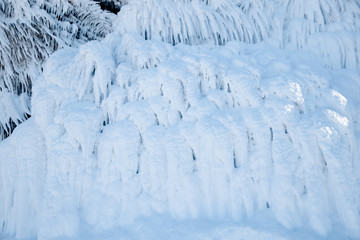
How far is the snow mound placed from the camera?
4066mm

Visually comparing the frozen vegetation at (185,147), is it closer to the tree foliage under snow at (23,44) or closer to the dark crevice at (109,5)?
the tree foliage under snow at (23,44)

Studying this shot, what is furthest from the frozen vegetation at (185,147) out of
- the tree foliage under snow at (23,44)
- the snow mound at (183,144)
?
the tree foliage under snow at (23,44)

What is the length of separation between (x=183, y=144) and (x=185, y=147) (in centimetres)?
5

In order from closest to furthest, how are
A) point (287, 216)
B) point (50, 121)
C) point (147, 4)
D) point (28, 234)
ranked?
point (287, 216)
point (28, 234)
point (50, 121)
point (147, 4)

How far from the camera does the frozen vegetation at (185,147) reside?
3.99 meters

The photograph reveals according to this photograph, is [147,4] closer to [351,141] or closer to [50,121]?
[50,121]

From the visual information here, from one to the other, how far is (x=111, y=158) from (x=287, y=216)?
92.7 inches

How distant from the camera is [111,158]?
14.8 feet

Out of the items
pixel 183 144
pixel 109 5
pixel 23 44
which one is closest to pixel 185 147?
pixel 183 144

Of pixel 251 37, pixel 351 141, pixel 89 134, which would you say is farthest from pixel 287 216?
pixel 251 37

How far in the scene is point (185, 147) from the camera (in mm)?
4363

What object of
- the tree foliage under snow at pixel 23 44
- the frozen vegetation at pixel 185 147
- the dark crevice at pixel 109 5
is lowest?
the frozen vegetation at pixel 185 147

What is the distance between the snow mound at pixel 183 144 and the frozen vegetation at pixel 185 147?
15 millimetres

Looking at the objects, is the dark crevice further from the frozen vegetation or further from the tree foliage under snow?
the frozen vegetation
